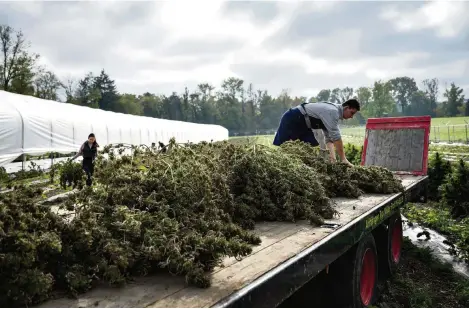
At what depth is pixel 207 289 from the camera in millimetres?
2078

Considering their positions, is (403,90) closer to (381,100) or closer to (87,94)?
(381,100)

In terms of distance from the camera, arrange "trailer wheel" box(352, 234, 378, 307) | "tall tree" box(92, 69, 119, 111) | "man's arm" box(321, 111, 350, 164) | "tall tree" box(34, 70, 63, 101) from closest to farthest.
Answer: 1. "trailer wheel" box(352, 234, 378, 307)
2. "man's arm" box(321, 111, 350, 164)
3. "tall tree" box(34, 70, 63, 101)
4. "tall tree" box(92, 69, 119, 111)

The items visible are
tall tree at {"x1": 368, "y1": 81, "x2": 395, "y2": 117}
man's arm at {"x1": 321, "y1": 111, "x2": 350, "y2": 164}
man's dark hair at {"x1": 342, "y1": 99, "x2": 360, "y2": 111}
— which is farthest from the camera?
tall tree at {"x1": 368, "y1": 81, "x2": 395, "y2": 117}

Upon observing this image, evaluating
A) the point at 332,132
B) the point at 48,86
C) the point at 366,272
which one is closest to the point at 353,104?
the point at 332,132

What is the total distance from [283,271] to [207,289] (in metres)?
0.49

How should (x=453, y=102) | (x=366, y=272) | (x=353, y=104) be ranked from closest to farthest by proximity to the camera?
(x=366, y=272) → (x=353, y=104) → (x=453, y=102)

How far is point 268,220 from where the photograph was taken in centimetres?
365

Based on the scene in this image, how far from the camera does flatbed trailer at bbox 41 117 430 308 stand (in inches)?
77.9

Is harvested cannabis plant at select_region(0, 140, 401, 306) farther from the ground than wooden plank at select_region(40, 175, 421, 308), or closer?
farther from the ground

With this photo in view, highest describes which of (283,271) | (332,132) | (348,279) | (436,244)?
(332,132)

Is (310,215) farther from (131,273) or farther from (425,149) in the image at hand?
(425,149)

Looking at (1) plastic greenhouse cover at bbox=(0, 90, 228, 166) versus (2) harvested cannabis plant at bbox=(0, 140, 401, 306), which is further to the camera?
(1) plastic greenhouse cover at bbox=(0, 90, 228, 166)

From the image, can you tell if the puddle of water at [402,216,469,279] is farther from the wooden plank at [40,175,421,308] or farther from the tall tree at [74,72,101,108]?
the tall tree at [74,72,101,108]

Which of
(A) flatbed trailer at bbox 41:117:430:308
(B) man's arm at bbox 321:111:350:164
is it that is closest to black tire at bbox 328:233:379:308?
(A) flatbed trailer at bbox 41:117:430:308
